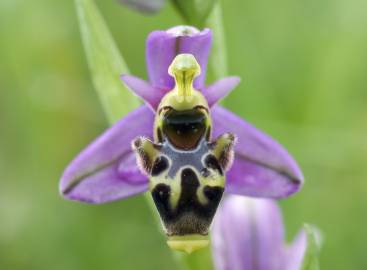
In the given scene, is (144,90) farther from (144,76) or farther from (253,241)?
(144,76)

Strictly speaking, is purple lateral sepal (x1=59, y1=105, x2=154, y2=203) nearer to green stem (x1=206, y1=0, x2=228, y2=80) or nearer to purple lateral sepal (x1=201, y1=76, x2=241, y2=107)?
purple lateral sepal (x1=201, y1=76, x2=241, y2=107)

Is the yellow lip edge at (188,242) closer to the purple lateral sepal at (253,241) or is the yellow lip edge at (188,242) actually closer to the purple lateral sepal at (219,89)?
the purple lateral sepal at (219,89)

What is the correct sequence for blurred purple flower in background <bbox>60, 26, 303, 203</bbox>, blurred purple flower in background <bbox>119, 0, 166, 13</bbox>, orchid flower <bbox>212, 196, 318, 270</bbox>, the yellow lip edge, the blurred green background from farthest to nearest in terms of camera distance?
1. the blurred green background
2. orchid flower <bbox>212, 196, 318, 270</bbox>
3. blurred purple flower in background <bbox>119, 0, 166, 13</bbox>
4. blurred purple flower in background <bbox>60, 26, 303, 203</bbox>
5. the yellow lip edge

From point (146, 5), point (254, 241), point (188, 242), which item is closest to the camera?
point (188, 242)

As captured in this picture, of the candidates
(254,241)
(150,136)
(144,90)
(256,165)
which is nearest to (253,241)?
(254,241)

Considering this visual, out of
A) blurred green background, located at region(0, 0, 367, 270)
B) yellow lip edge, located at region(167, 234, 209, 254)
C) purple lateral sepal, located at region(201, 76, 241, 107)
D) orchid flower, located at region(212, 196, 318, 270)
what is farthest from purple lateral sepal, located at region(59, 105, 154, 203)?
blurred green background, located at region(0, 0, 367, 270)

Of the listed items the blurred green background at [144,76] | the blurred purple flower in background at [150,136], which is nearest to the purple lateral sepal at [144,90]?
the blurred purple flower in background at [150,136]

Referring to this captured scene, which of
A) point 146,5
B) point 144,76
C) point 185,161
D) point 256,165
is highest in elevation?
point 146,5
